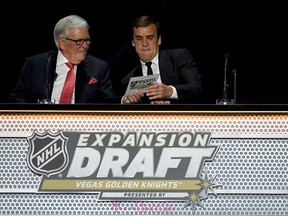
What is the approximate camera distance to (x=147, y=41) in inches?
221

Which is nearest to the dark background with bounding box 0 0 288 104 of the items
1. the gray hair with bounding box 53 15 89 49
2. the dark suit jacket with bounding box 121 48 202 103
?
the dark suit jacket with bounding box 121 48 202 103

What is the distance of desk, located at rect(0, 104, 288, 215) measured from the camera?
4230 mm

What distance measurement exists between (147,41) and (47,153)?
1.66 meters

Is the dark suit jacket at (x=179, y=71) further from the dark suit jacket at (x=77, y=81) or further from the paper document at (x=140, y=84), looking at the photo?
the paper document at (x=140, y=84)

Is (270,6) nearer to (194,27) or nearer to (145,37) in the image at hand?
→ (194,27)

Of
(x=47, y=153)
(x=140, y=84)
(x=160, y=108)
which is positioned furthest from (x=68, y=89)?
(x=160, y=108)

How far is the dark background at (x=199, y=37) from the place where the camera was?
21.0 feet

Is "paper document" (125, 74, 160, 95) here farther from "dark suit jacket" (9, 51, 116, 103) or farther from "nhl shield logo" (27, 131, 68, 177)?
"nhl shield logo" (27, 131, 68, 177)

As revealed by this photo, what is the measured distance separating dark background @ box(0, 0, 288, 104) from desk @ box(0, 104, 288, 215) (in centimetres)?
214

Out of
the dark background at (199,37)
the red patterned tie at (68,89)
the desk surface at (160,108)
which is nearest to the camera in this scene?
the desk surface at (160,108)

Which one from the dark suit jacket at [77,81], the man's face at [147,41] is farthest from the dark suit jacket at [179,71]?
the dark suit jacket at [77,81]

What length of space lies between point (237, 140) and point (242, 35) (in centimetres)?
233

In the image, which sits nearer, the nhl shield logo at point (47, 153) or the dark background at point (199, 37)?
the nhl shield logo at point (47, 153)

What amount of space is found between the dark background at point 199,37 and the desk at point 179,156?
7.02 ft
